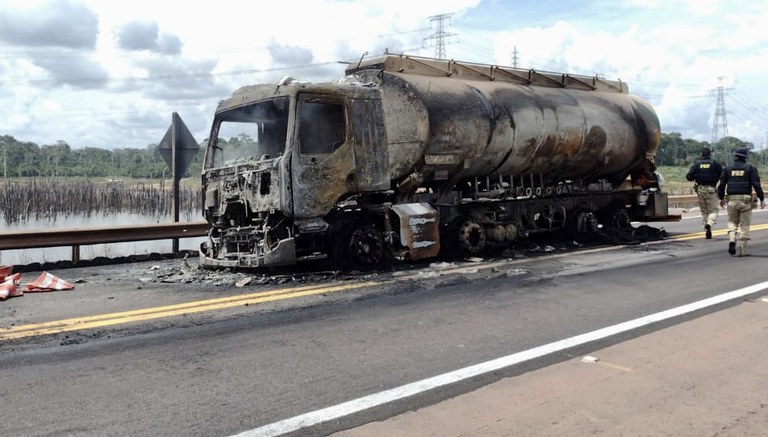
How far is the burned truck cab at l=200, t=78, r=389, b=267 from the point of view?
330 inches

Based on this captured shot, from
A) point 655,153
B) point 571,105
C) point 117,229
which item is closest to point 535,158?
point 571,105

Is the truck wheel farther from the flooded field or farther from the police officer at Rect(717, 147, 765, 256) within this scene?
the flooded field

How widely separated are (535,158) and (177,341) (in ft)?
26.8

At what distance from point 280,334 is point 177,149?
291 inches

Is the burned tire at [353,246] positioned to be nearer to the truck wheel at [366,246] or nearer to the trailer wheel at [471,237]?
the truck wheel at [366,246]

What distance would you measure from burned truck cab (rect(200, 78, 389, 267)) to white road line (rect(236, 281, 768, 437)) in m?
4.20

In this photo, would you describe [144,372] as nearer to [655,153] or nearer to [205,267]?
[205,267]

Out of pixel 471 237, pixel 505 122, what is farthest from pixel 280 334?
pixel 505 122

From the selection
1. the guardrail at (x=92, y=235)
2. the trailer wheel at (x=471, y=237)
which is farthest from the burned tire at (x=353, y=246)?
the guardrail at (x=92, y=235)

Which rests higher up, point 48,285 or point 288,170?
point 288,170

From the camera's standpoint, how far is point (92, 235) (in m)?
10.5

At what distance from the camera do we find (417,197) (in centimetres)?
1026

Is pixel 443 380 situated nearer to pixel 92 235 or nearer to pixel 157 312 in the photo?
pixel 157 312

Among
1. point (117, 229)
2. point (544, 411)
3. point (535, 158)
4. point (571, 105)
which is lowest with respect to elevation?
point (544, 411)
